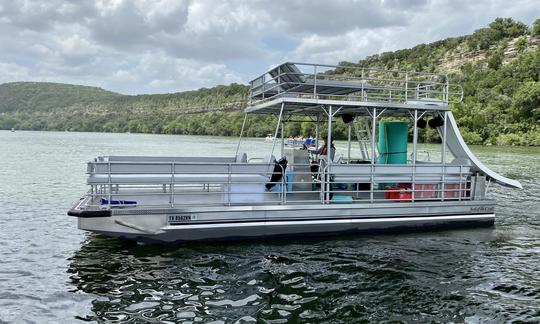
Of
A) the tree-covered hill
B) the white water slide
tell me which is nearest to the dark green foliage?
the tree-covered hill

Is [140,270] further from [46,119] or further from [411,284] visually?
[46,119]

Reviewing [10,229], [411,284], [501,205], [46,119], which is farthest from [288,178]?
[46,119]

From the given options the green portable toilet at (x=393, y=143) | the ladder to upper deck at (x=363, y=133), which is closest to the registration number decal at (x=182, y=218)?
the green portable toilet at (x=393, y=143)

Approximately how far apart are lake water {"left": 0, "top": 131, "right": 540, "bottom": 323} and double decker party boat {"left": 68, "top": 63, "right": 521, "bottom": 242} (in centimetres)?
51

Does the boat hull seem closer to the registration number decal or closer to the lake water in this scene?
the registration number decal

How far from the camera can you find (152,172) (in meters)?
10.5

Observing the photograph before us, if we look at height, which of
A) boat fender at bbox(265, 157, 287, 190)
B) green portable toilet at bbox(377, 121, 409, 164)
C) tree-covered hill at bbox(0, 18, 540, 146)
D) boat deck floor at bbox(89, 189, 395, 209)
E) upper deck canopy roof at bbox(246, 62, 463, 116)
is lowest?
boat deck floor at bbox(89, 189, 395, 209)

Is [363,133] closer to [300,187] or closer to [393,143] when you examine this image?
[393,143]

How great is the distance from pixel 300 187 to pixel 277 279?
410 cm

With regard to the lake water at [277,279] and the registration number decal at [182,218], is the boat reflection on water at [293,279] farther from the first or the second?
the registration number decal at [182,218]

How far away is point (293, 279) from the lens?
8805mm

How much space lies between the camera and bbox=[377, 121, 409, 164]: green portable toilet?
12998mm

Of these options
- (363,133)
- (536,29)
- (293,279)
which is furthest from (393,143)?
(536,29)

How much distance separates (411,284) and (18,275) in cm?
790
